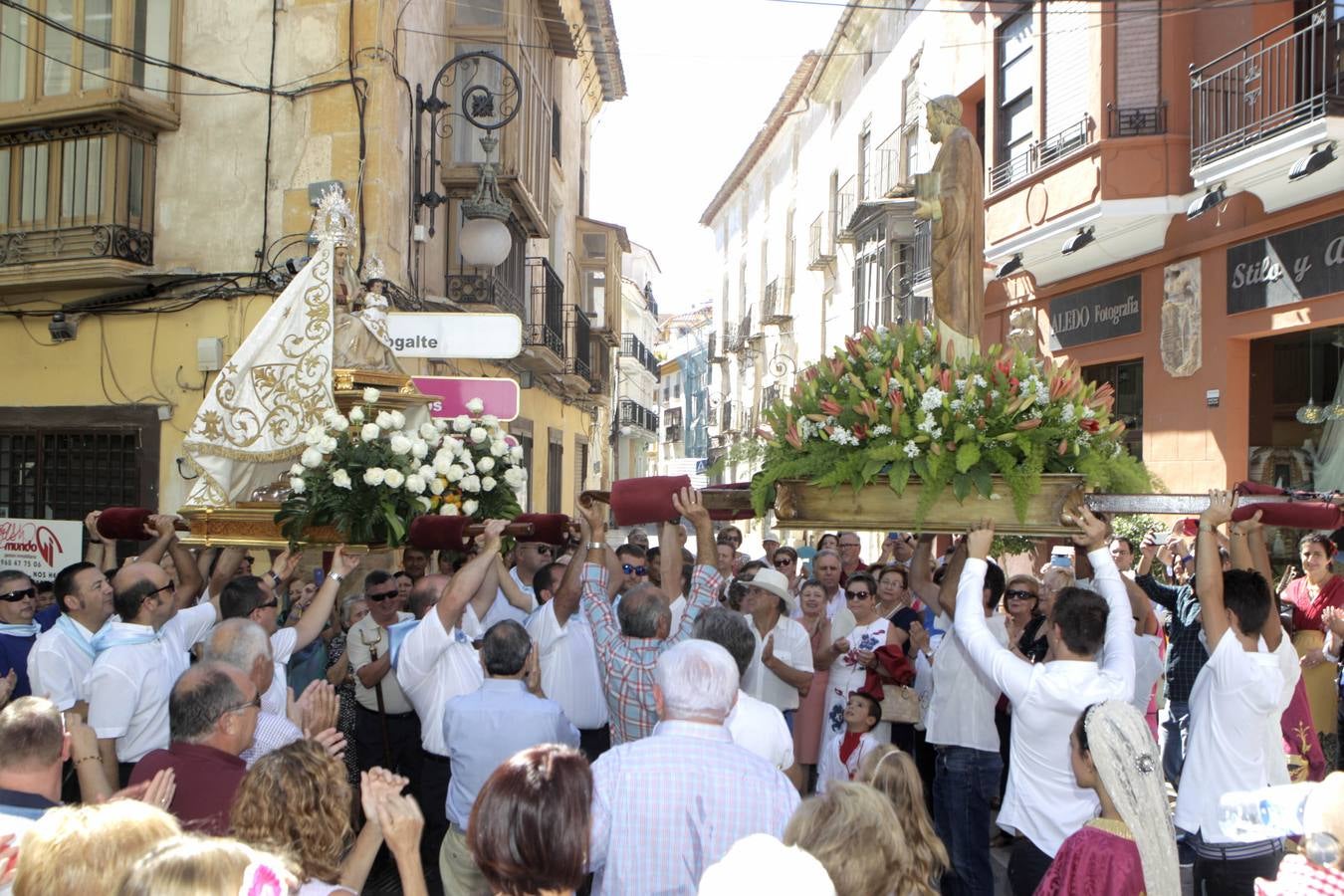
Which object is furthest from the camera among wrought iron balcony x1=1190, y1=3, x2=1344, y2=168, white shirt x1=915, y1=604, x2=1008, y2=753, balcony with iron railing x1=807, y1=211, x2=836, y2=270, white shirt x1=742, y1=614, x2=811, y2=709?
balcony with iron railing x1=807, y1=211, x2=836, y2=270

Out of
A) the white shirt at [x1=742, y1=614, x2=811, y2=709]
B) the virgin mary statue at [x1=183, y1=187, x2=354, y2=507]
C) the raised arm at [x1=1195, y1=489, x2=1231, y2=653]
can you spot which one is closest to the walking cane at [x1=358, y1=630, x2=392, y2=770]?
the virgin mary statue at [x1=183, y1=187, x2=354, y2=507]

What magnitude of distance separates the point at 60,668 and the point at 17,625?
0.91 meters

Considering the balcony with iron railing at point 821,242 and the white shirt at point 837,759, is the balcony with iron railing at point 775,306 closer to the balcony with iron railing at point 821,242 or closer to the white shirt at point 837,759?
the balcony with iron railing at point 821,242

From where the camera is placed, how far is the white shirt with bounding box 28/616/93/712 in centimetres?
489

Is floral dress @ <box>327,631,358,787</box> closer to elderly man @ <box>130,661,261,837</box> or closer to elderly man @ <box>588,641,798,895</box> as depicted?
elderly man @ <box>130,661,261,837</box>

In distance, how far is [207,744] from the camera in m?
3.44

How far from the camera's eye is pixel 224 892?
7.20 feet

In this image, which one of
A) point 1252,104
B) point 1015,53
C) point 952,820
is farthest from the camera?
point 1015,53

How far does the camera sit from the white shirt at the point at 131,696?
4.54 metres

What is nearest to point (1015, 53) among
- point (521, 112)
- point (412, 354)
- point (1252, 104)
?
point (1252, 104)

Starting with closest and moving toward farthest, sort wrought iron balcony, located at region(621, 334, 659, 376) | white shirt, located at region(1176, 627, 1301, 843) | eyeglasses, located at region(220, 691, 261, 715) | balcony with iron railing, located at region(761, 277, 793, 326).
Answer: eyeglasses, located at region(220, 691, 261, 715) → white shirt, located at region(1176, 627, 1301, 843) → balcony with iron railing, located at region(761, 277, 793, 326) → wrought iron balcony, located at region(621, 334, 659, 376)

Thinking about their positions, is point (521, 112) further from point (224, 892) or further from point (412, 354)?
point (224, 892)

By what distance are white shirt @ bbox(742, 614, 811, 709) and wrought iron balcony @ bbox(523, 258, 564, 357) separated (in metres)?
10.1

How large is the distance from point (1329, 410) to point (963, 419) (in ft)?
26.9
